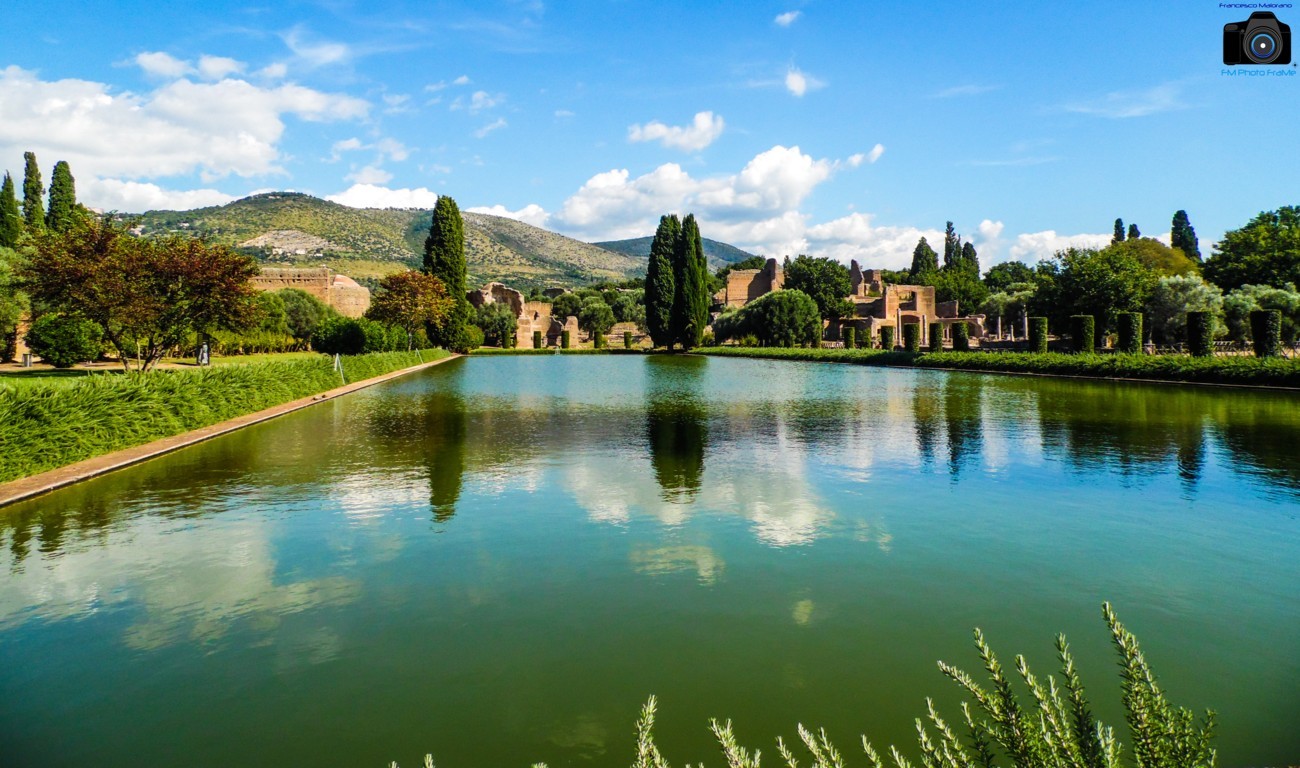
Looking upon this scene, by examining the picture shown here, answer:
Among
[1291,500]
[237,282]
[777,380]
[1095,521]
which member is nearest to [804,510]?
[1095,521]

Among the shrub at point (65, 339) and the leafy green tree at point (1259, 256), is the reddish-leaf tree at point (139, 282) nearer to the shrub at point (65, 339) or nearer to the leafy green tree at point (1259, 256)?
the shrub at point (65, 339)

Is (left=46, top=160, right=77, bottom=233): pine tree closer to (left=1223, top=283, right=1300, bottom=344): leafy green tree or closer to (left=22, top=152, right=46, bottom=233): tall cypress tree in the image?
(left=22, top=152, right=46, bottom=233): tall cypress tree

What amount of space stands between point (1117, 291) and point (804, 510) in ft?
122

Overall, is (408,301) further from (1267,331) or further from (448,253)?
(1267,331)

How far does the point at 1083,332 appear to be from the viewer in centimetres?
3278

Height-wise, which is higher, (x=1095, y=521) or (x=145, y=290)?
(x=145, y=290)

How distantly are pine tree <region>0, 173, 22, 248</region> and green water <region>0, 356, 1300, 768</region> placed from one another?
48.6 meters

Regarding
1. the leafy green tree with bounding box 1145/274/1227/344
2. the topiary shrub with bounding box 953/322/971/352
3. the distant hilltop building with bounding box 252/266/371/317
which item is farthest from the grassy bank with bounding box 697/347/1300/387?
the distant hilltop building with bounding box 252/266/371/317

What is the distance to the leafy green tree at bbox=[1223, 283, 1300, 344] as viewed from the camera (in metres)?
36.1

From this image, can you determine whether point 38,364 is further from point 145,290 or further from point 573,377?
point 573,377

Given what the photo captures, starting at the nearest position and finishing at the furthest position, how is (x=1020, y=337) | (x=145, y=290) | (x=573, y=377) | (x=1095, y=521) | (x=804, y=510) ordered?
(x=1095, y=521) < (x=804, y=510) < (x=145, y=290) < (x=573, y=377) < (x=1020, y=337)

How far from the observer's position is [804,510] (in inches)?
297

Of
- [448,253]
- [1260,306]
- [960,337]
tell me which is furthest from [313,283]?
[1260,306]

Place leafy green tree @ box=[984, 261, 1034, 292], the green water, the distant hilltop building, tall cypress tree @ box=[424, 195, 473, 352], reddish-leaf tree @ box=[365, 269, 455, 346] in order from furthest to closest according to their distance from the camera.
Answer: leafy green tree @ box=[984, 261, 1034, 292] → the distant hilltop building → tall cypress tree @ box=[424, 195, 473, 352] → reddish-leaf tree @ box=[365, 269, 455, 346] → the green water
